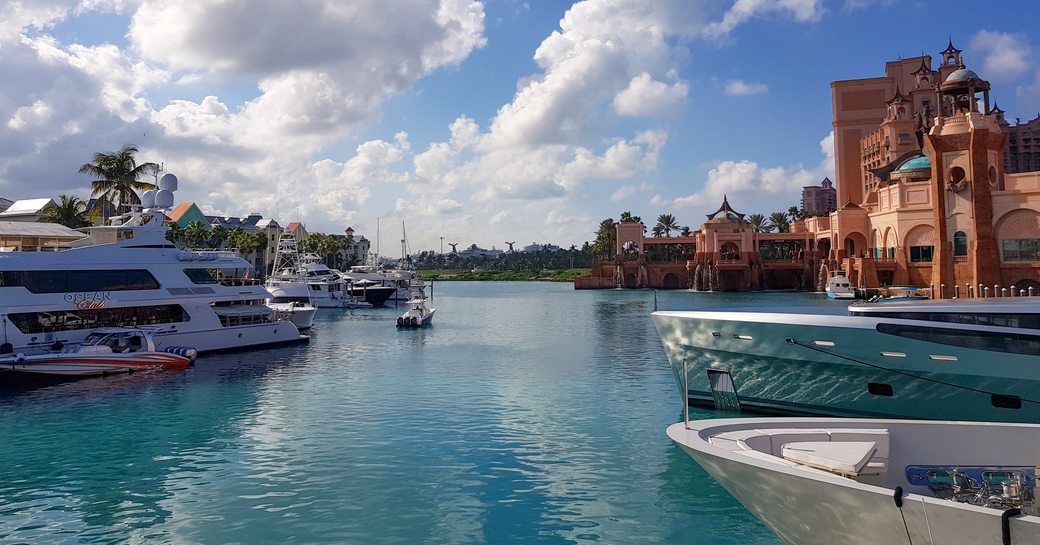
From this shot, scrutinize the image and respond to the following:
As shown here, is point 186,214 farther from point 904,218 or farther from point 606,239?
point 904,218

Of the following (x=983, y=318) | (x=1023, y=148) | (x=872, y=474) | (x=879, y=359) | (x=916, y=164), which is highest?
(x=1023, y=148)

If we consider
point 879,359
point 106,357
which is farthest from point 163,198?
point 879,359

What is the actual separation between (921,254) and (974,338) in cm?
6825

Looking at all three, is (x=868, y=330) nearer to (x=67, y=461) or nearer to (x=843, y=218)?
(x=67, y=461)

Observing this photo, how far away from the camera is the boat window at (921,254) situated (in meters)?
72.0

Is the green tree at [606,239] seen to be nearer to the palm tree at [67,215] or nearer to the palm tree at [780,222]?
the palm tree at [780,222]

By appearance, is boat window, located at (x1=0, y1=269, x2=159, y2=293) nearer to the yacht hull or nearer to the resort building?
the yacht hull

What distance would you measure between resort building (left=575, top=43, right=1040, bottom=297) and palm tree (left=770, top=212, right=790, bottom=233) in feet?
15.8

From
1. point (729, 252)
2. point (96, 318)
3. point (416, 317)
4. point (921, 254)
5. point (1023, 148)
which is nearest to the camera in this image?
point (96, 318)

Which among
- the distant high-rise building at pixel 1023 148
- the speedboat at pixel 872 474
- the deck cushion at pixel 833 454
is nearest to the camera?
the speedboat at pixel 872 474

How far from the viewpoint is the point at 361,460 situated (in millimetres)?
15812

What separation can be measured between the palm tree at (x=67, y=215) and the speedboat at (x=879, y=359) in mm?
69958

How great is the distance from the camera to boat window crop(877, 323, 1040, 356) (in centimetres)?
1450

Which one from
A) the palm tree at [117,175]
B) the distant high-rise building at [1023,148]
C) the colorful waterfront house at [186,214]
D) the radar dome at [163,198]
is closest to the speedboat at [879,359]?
the radar dome at [163,198]
